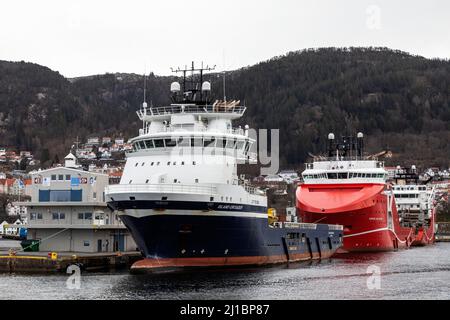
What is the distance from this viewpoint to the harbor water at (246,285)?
3300 cm

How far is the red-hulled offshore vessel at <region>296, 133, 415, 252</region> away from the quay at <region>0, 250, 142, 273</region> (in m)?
23.7

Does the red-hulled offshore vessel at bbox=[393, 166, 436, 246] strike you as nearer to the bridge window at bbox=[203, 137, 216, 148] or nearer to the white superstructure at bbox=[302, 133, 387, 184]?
the white superstructure at bbox=[302, 133, 387, 184]

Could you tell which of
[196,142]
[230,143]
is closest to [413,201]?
[230,143]

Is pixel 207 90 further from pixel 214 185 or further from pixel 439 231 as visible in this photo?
pixel 439 231

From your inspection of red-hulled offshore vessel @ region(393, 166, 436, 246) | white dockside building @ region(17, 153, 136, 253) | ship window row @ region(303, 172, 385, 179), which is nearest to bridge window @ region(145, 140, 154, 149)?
white dockside building @ region(17, 153, 136, 253)

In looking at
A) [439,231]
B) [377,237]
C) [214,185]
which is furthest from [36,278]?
[439,231]

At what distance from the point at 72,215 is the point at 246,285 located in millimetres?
18672

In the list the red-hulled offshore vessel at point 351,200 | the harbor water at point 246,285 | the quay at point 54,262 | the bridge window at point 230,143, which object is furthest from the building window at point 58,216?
the red-hulled offshore vessel at point 351,200

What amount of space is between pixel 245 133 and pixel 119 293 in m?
18.0

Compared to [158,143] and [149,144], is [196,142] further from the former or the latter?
[149,144]

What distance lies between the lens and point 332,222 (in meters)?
64.6

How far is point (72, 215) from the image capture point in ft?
165

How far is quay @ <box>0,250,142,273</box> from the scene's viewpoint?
42.6 meters
